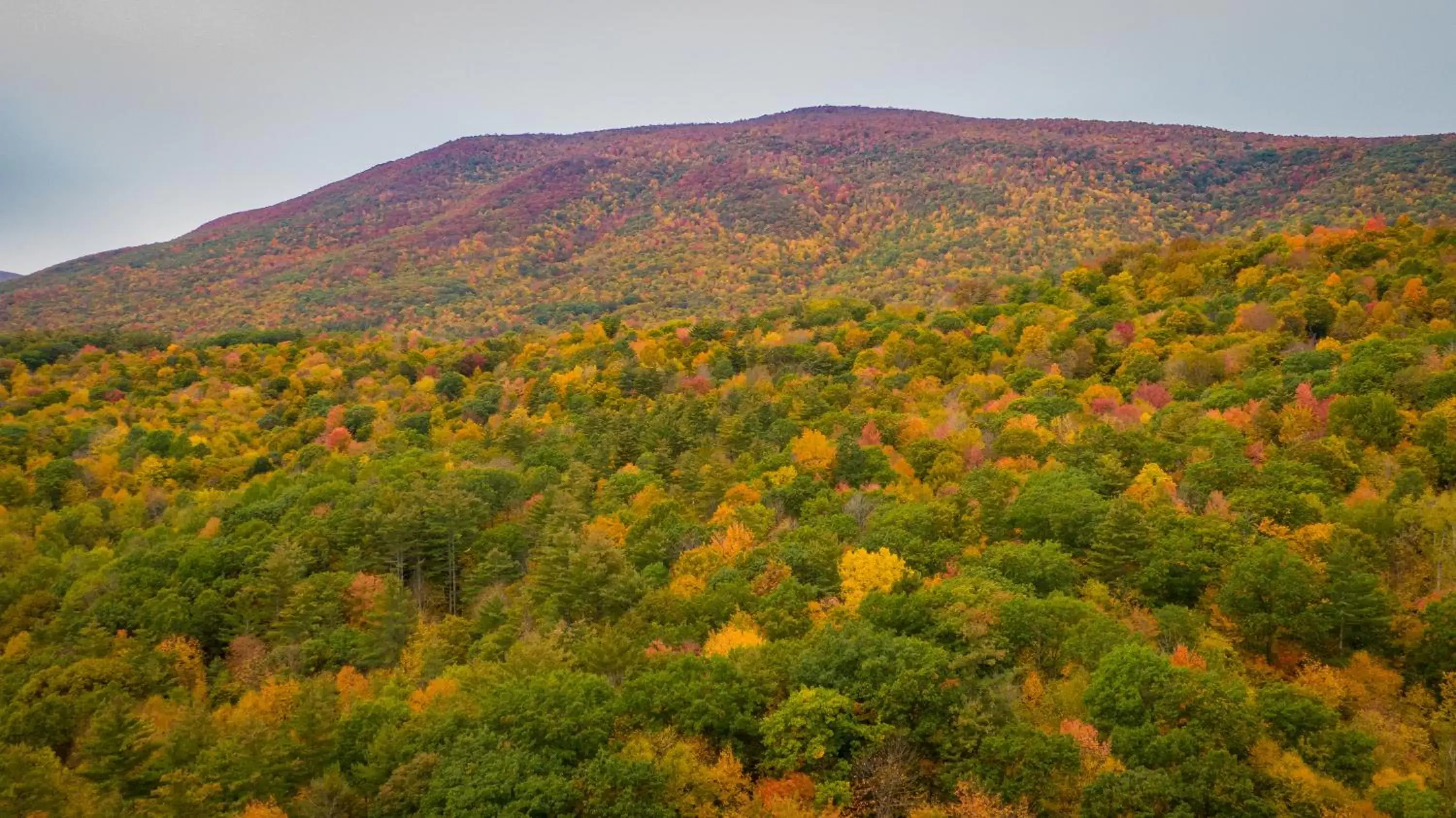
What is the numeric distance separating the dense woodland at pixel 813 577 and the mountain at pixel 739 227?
4910cm

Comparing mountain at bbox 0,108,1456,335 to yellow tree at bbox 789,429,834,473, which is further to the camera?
mountain at bbox 0,108,1456,335

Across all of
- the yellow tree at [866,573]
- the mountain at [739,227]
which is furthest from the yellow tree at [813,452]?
the mountain at [739,227]

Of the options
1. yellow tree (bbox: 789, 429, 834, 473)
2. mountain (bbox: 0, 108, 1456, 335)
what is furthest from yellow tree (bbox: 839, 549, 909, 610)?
mountain (bbox: 0, 108, 1456, 335)

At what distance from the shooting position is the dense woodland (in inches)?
1014

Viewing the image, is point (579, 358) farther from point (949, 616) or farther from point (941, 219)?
point (941, 219)

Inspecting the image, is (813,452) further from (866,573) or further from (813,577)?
(866,573)

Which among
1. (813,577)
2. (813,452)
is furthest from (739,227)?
(813,577)

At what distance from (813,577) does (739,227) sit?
5035 inches

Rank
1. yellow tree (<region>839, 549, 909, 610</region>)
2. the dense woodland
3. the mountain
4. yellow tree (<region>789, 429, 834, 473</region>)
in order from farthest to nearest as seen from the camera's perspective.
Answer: the mountain, yellow tree (<region>789, 429, 834, 473</region>), yellow tree (<region>839, 549, 909, 610</region>), the dense woodland

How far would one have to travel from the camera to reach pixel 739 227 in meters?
158

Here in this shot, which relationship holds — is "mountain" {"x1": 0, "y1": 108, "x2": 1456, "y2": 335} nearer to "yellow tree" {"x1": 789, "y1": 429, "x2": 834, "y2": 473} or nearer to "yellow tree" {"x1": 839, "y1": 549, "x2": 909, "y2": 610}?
"yellow tree" {"x1": 789, "y1": 429, "x2": 834, "y2": 473}

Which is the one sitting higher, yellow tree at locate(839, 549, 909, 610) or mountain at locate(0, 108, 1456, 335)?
mountain at locate(0, 108, 1456, 335)

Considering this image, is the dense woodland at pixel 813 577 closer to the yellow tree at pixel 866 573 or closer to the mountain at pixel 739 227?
the yellow tree at pixel 866 573

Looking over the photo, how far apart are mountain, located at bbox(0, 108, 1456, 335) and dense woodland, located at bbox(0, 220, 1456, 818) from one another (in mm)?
49096
